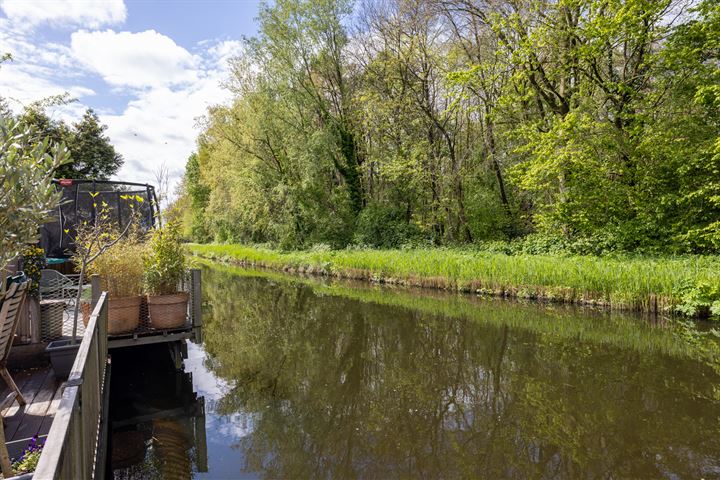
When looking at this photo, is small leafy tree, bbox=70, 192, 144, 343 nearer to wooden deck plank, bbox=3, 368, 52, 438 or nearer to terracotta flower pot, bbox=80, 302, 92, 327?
terracotta flower pot, bbox=80, 302, 92, 327

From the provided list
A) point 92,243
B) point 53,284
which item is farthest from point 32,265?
point 53,284

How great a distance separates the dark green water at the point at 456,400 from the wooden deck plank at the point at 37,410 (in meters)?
0.90

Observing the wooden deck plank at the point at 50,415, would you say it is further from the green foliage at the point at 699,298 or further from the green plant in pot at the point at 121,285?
the green foliage at the point at 699,298

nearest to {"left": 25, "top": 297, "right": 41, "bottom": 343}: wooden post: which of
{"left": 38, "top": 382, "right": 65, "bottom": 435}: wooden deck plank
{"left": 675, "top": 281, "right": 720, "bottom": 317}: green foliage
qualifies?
{"left": 38, "top": 382, "right": 65, "bottom": 435}: wooden deck plank

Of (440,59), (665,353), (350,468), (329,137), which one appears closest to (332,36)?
(329,137)

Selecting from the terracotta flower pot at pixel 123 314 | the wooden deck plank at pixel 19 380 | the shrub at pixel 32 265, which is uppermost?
the shrub at pixel 32 265

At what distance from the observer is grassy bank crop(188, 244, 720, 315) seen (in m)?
9.90

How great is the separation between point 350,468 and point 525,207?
57.3 feet

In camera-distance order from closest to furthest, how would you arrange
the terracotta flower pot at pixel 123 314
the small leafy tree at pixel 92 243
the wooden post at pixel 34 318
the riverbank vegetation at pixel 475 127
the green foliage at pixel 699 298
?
the small leafy tree at pixel 92 243, the wooden post at pixel 34 318, the terracotta flower pot at pixel 123 314, the green foliage at pixel 699 298, the riverbank vegetation at pixel 475 127

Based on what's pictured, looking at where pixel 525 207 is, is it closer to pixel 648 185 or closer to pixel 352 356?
pixel 648 185

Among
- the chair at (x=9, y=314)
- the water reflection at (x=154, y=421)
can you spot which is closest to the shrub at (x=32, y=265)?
the water reflection at (x=154, y=421)

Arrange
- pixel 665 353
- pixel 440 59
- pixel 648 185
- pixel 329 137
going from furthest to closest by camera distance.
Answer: pixel 329 137, pixel 440 59, pixel 648 185, pixel 665 353

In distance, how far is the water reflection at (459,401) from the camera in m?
4.23

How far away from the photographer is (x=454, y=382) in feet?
20.8
